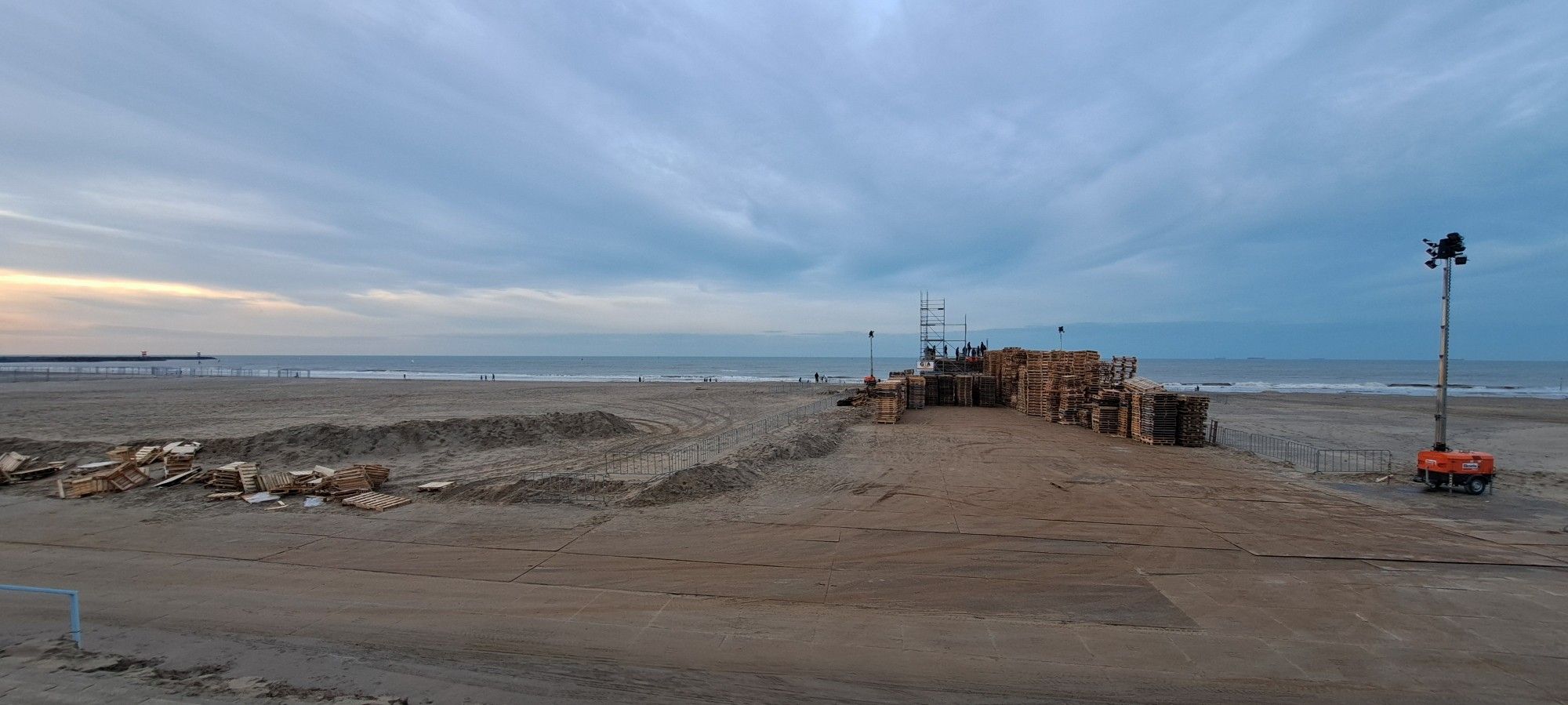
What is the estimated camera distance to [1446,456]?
16047 mm

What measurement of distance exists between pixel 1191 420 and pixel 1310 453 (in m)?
4.51

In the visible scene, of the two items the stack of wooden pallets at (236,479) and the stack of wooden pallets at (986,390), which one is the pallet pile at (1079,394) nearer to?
the stack of wooden pallets at (986,390)

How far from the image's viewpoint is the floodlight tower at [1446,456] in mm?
15781

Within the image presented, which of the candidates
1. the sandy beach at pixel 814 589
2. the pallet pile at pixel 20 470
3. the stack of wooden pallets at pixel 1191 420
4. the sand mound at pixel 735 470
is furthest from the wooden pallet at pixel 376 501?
the stack of wooden pallets at pixel 1191 420

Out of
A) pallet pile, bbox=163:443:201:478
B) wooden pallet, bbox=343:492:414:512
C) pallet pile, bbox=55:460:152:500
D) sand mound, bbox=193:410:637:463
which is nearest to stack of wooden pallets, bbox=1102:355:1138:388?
sand mound, bbox=193:410:637:463

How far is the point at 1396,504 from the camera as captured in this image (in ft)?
49.1

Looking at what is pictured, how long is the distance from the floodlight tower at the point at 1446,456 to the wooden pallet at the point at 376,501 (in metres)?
24.3

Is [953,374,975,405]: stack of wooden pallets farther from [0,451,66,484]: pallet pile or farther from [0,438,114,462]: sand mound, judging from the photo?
[0,451,66,484]: pallet pile

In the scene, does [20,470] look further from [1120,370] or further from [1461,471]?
[1120,370]

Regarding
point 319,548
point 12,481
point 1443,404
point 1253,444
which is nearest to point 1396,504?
point 1443,404

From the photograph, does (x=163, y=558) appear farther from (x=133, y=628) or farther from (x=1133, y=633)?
(x=1133, y=633)

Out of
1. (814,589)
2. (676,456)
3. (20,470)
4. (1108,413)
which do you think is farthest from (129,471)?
(1108,413)

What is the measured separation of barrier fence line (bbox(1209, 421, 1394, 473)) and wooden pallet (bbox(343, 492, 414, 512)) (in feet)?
80.9

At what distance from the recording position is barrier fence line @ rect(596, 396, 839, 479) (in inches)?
725
